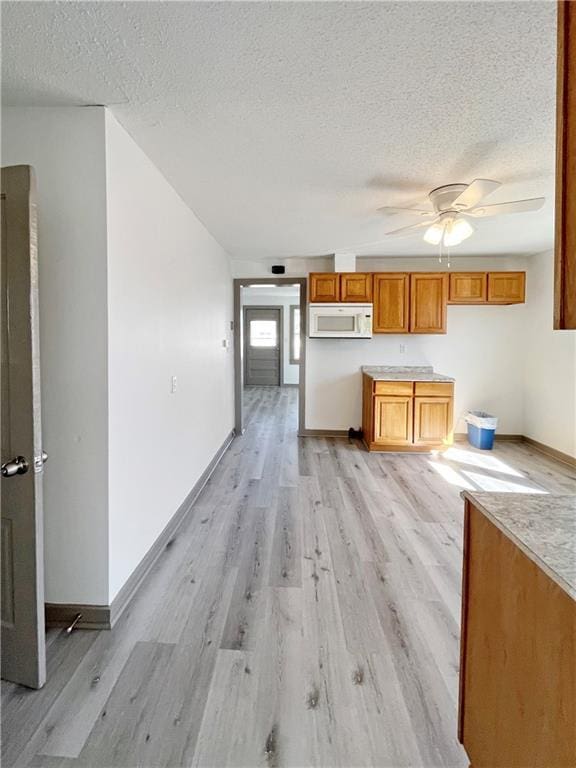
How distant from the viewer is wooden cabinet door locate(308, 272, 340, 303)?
453cm

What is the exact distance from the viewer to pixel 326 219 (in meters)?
3.17

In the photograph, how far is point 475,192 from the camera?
86.9 inches

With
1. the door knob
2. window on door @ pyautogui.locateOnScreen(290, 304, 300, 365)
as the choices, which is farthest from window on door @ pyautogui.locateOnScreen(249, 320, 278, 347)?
the door knob

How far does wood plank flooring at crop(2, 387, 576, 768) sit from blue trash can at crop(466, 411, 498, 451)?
198cm

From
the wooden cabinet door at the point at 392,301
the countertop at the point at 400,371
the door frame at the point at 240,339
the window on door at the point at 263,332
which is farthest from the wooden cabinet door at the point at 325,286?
the window on door at the point at 263,332

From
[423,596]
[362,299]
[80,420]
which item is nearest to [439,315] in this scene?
[362,299]

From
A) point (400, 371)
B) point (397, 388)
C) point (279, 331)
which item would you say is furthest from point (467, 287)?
point (279, 331)

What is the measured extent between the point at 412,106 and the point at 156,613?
263 cm

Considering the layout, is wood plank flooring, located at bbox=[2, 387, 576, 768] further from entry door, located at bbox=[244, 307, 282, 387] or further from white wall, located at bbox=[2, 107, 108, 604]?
entry door, located at bbox=[244, 307, 282, 387]

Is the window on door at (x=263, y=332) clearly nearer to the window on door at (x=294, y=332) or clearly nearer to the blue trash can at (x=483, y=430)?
the window on door at (x=294, y=332)

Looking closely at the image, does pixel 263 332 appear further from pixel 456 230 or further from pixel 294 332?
pixel 456 230

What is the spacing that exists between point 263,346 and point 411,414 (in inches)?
232

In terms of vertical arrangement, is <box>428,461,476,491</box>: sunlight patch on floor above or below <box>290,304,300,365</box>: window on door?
below

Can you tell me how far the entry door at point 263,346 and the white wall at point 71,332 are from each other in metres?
7.90
